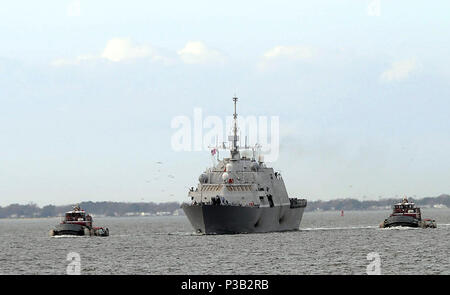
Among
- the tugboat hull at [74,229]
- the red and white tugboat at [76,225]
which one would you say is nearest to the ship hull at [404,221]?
the red and white tugboat at [76,225]

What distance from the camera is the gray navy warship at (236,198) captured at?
310ft

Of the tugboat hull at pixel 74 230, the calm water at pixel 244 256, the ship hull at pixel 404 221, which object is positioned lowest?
the calm water at pixel 244 256

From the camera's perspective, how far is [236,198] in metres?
97.1

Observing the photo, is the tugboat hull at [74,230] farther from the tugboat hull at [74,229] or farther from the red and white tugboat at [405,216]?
the red and white tugboat at [405,216]

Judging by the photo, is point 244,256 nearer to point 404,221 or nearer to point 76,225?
point 76,225

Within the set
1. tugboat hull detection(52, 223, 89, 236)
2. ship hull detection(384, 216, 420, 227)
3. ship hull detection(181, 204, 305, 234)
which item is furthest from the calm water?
ship hull detection(384, 216, 420, 227)

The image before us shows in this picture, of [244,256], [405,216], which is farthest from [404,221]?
[244,256]

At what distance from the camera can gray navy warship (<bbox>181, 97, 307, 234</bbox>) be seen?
310 feet

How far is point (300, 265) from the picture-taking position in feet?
193

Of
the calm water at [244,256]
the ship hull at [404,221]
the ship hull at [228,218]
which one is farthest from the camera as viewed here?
the ship hull at [404,221]

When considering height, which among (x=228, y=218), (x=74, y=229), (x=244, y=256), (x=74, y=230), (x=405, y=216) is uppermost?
(x=405, y=216)
